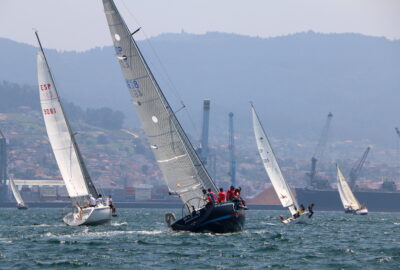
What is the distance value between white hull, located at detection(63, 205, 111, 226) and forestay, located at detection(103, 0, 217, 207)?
11.1 m

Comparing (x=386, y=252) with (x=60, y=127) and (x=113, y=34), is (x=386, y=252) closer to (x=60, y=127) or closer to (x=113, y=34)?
(x=113, y=34)

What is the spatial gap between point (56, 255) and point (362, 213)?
91.6m

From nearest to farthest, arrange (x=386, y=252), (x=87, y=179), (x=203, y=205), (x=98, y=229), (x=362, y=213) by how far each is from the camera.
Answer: (x=386, y=252)
(x=203, y=205)
(x=98, y=229)
(x=87, y=179)
(x=362, y=213)

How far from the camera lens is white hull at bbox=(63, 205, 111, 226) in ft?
167

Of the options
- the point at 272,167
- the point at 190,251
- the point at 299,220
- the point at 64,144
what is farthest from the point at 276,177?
the point at 190,251

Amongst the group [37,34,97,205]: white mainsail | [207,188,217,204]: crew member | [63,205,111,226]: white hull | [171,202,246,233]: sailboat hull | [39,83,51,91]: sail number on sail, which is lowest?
[63,205,111,226]: white hull

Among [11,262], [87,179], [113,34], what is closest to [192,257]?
[11,262]

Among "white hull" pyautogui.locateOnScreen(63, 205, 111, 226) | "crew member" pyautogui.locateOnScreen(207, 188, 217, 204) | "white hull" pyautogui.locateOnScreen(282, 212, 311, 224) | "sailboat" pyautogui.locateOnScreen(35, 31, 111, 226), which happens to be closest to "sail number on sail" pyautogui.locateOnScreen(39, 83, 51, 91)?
"sailboat" pyautogui.locateOnScreen(35, 31, 111, 226)

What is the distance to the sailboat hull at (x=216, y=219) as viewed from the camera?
129ft

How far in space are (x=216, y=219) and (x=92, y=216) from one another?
1282 centimetres

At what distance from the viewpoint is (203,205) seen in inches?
1591

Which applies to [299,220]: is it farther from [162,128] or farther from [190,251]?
[190,251]

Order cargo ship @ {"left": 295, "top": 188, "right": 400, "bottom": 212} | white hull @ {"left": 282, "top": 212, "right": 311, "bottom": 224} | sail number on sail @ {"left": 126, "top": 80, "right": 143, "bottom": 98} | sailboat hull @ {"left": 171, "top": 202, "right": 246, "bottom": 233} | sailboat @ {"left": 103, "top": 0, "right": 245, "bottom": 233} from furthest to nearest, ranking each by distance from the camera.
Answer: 1. cargo ship @ {"left": 295, "top": 188, "right": 400, "bottom": 212}
2. white hull @ {"left": 282, "top": 212, "right": 311, "bottom": 224}
3. sail number on sail @ {"left": 126, "top": 80, "right": 143, "bottom": 98}
4. sailboat @ {"left": 103, "top": 0, "right": 245, "bottom": 233}
5. sailboat hull @ {"left": 171, "top": 202, "right": 246, "bottom": 233}

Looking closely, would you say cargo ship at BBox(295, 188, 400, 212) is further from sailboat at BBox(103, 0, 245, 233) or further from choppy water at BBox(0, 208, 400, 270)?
sailboat at BBox(103, 0, 245, 233)
